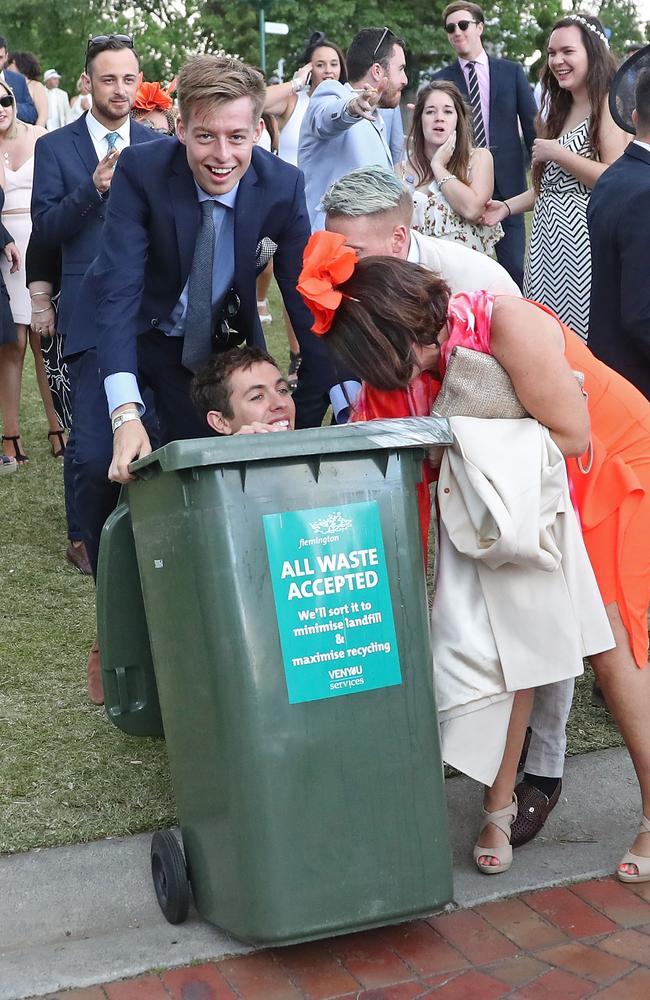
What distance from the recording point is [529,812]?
3408 millimetres

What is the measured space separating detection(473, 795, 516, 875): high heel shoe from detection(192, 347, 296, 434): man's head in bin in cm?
121

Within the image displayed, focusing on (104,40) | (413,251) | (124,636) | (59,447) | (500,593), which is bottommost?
(59,447)

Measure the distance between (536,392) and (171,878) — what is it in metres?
1.42

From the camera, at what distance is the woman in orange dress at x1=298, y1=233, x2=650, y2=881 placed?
9.35 feet

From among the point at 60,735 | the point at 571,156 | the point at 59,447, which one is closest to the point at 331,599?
the point at 60,735

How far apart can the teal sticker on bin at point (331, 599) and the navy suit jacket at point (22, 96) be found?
7913 millimetres

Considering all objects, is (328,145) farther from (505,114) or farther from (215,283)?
(215,283)

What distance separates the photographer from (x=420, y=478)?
9.32 feet

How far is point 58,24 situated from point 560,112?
32.3 metres

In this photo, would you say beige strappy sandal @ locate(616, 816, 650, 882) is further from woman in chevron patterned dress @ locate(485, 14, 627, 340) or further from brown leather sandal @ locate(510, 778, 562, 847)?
woman in chevron patterned dress @ locate(485, 14, 627, 340)

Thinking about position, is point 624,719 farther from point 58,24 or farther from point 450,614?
point 58,24

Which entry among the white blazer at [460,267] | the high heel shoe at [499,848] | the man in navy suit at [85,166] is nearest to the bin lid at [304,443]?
the white blazer at [460,267]

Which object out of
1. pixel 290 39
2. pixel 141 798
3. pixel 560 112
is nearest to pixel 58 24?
pixel 290 39

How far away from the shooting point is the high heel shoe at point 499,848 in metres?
3.23
